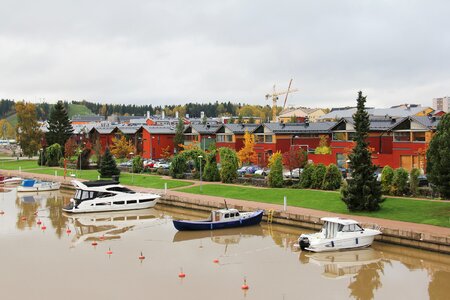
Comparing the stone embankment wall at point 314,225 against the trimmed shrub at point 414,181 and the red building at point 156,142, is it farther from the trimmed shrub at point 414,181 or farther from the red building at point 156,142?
the red building at point 156,142

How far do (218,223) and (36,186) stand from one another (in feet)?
119

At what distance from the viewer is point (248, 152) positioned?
73.9 m

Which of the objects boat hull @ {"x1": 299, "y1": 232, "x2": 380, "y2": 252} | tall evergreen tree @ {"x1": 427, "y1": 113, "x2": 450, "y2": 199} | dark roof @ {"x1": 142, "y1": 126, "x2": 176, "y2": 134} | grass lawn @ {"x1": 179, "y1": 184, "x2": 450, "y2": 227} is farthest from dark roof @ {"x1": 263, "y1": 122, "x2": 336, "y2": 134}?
boat hull @ {"x1": 299, "y1": 232, "x2": 380, "y2": 252}

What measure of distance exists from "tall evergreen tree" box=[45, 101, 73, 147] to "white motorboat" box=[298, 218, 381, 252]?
78371mm

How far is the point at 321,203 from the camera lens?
42469 millimetres

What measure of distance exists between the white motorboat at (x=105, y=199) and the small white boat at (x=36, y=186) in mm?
18421

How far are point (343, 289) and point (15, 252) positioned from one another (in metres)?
20.7

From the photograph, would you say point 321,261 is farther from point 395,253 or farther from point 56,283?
point 56,283

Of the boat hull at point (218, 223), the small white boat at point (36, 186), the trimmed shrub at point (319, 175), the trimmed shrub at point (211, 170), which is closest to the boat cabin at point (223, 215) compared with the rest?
the boat hull at point (218, 223)

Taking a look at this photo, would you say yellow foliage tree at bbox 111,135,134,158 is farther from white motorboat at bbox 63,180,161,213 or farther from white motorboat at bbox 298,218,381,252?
white motorboat at bbox 298,218,381,252

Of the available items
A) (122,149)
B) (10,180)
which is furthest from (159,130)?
(10,180)

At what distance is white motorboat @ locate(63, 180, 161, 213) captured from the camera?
49938 mm

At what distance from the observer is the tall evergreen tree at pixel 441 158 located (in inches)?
1310

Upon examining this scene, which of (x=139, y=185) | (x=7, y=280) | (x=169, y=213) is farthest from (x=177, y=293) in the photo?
(x=139, y=185)
